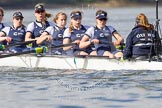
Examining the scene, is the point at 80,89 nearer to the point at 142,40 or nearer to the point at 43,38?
the point at 142,40

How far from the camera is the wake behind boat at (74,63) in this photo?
14633 mm

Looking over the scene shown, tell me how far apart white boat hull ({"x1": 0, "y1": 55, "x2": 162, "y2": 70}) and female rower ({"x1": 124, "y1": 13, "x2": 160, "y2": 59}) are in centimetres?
23

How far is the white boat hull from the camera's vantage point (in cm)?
1463

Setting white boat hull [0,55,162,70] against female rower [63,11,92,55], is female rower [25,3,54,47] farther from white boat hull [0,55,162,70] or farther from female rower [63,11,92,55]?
female rower [63,11,92,55]

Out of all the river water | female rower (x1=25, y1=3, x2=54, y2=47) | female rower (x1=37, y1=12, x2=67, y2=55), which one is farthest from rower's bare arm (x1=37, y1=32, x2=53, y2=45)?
the river water

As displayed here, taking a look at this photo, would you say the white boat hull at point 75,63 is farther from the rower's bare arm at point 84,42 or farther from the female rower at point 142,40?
the rower's bare arm at point 84,42

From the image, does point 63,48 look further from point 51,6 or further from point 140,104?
point 51,6

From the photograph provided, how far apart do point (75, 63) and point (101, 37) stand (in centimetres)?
90

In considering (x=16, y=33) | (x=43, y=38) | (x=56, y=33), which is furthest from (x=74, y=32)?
(x=16, y=33)

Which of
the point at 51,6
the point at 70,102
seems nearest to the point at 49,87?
the point at 70,102

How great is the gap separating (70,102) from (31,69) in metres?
4.43

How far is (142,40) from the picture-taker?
14.6 meters

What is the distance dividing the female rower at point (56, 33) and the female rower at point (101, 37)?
107cm

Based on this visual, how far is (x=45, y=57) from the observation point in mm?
16172
